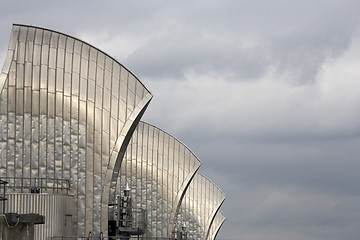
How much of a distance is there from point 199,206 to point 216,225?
12981 millimetres

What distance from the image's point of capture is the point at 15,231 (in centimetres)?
2967

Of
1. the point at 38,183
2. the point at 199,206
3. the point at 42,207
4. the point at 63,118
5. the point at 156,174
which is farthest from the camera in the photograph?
the point at 199,206

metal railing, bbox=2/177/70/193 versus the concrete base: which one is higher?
metal railing, bbox=2/177/70/193

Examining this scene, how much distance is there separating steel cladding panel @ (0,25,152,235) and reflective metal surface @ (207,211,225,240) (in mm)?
47569

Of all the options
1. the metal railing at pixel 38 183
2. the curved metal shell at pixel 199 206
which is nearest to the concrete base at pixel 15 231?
the metal railing at pixel 38 183

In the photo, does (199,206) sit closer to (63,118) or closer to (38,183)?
(63,118)

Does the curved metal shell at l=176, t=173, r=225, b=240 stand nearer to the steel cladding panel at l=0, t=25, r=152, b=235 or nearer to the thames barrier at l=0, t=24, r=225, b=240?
the thames barrier at l=0, t=24, r=225, b=240

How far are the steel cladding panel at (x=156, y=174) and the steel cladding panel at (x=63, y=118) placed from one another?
54.7ft

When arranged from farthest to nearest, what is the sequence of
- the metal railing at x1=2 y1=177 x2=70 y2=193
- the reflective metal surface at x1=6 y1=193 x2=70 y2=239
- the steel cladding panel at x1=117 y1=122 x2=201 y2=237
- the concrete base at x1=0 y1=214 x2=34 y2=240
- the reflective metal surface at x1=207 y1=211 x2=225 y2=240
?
the reflective metal surface at x1=207 y1=211 x2=225 y2=240, the steel cladding panel at x1=117 y1=122 x2=201 y2=237, the metal railing at x1=2 y1=177 x2=70 y2=193, the reflective metal surface at x1=6 y1=193 x2=70 y2=239, the concrete base at x1=0 y1=214 x2=34 y2=240

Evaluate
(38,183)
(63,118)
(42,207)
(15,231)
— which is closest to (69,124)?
(63,118)

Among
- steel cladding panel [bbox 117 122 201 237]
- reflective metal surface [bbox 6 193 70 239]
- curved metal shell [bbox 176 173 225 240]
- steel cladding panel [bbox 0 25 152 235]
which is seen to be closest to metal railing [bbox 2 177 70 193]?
steel cladding panel [bbox 0 25 152 235]

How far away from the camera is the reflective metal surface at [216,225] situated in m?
93.7

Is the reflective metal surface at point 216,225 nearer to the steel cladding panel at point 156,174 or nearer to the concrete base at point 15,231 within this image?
the steel cladding panel at point 156,174

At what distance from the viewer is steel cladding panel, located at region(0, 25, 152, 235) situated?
44.1 metres
